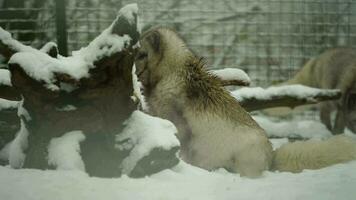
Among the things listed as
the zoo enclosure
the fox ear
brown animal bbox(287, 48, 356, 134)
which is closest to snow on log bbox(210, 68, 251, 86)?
the fox ear

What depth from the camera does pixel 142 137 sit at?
2.99 metres

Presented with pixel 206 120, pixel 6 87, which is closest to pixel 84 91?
pixel 206 120

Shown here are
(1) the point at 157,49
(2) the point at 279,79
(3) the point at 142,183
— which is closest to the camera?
(3) the point at 142,183

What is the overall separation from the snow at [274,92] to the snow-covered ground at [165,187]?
2485 mm

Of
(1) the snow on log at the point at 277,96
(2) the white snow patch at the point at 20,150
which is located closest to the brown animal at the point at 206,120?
(2) the white snow patch at the point at 20,150

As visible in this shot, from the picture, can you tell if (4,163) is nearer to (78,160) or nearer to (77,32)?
(78,160)

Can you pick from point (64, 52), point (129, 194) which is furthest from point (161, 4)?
point (129, 194)

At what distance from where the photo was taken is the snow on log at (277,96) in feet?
16.9

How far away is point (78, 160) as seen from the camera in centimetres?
278

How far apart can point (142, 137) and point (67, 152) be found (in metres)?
0.44

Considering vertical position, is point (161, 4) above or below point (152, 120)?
above

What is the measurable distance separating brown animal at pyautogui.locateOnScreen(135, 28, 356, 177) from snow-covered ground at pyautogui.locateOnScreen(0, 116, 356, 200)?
2.46 feet

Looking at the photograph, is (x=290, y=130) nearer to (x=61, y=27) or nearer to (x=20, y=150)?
(x=61, y=27)

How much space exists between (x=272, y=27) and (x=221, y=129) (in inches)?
154
